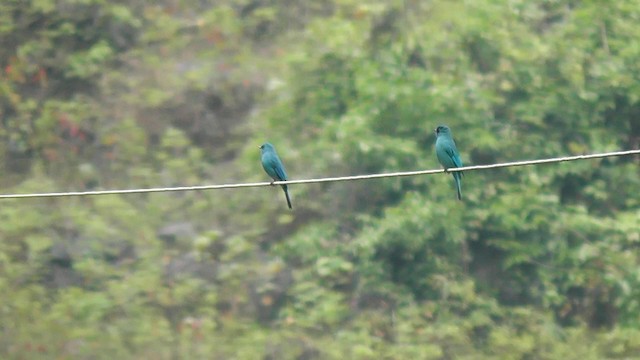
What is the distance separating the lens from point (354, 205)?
14492 mm

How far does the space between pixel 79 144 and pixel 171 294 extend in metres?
2.52

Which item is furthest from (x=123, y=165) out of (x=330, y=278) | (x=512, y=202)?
(x=512, y=202)

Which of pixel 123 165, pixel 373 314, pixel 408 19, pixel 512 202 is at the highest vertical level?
pixel 408 19

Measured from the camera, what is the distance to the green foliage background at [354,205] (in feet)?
44.9

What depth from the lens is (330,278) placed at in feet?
46.8

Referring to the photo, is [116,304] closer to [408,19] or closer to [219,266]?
[219,266]

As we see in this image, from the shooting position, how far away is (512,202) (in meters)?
14.0

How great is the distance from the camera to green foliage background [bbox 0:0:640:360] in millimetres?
13680

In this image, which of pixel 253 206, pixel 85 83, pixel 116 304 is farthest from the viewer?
pixel 85 83

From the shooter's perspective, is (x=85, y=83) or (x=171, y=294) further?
(x=85, y=83)

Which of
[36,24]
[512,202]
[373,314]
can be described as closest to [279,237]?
[373,314]

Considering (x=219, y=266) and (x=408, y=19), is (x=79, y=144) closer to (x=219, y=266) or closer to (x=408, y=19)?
(x=219, y=266)

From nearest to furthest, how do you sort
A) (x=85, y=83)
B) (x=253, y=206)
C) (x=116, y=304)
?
(x=116, y=304), (x=253, y=206), (x=85, y=83)

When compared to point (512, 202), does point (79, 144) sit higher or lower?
higher
